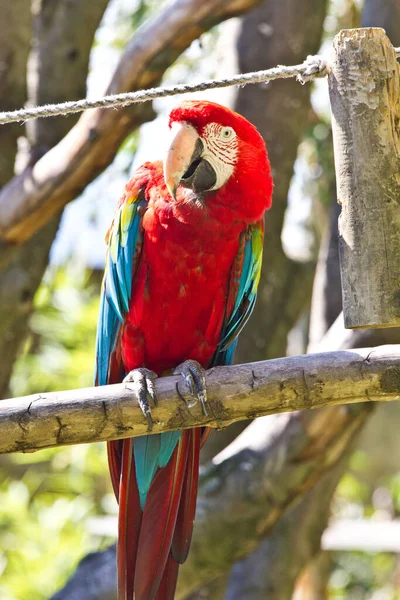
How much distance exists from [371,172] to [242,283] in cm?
51

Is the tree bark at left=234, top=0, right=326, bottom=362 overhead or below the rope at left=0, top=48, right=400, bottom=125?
overhead

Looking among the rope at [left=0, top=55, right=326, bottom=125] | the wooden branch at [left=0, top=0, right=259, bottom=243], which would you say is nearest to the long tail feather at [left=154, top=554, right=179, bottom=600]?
the rope at [left=0, top=55, right=326, bottom=125]

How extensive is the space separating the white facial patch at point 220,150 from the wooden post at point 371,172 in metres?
0.36

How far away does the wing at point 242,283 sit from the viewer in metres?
1.71

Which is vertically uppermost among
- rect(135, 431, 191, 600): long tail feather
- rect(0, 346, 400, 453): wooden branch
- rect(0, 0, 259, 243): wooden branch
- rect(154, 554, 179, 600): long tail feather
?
rect(0, 0, 259, 243): wooden branch

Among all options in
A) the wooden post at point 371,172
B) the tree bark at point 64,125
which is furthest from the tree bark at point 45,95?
the wooden post at point 371,172

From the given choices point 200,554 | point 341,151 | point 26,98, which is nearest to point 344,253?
point 341,151

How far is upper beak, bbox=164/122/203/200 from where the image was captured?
1546 millimetres

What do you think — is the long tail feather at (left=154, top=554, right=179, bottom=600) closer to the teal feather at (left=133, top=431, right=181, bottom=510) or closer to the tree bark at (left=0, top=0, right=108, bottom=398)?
the teal feather at (left=133, top=431, right=181, bottom=510)

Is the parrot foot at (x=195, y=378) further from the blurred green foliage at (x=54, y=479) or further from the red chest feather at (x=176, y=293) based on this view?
the blurred green foliage at (x=54, y=479)

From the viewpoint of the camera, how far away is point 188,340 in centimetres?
171

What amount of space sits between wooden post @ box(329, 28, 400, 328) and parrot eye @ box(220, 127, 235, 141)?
36 centimetres

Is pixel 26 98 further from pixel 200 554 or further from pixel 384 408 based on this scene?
pixel 384 408

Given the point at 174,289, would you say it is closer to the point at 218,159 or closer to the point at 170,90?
the point at 218,159
